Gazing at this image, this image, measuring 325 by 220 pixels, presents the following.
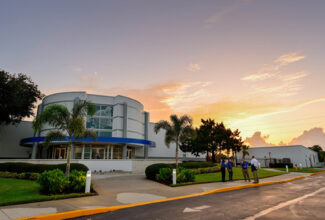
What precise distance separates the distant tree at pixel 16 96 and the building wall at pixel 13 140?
30.3 feet

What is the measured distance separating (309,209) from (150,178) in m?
11.8

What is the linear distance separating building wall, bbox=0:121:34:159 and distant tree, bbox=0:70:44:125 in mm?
9237

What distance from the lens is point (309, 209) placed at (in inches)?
286

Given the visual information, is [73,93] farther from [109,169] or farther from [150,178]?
[150,178]

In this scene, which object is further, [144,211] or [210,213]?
[144,211]

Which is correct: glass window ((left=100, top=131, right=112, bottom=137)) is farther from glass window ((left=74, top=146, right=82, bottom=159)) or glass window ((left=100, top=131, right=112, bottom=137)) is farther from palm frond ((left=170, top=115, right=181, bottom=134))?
palm frond ((left=170, top=115, right=181, bottom=134))

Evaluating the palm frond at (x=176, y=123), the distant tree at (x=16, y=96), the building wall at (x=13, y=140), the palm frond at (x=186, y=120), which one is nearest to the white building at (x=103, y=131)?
the building wall at (x=13, y=140)

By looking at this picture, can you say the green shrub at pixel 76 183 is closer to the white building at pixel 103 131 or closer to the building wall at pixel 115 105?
the white building at pixel 103 131

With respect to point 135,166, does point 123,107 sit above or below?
above

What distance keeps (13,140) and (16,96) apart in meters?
18.7

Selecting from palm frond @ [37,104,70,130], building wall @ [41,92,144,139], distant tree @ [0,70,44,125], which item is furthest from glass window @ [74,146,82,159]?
palm frond @ [37,104,70,130]

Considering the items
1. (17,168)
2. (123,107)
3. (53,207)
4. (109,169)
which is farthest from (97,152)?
(53,207)

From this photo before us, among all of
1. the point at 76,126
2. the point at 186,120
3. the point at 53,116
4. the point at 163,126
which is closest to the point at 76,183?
the point at 76,126

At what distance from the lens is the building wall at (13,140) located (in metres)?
41.0
